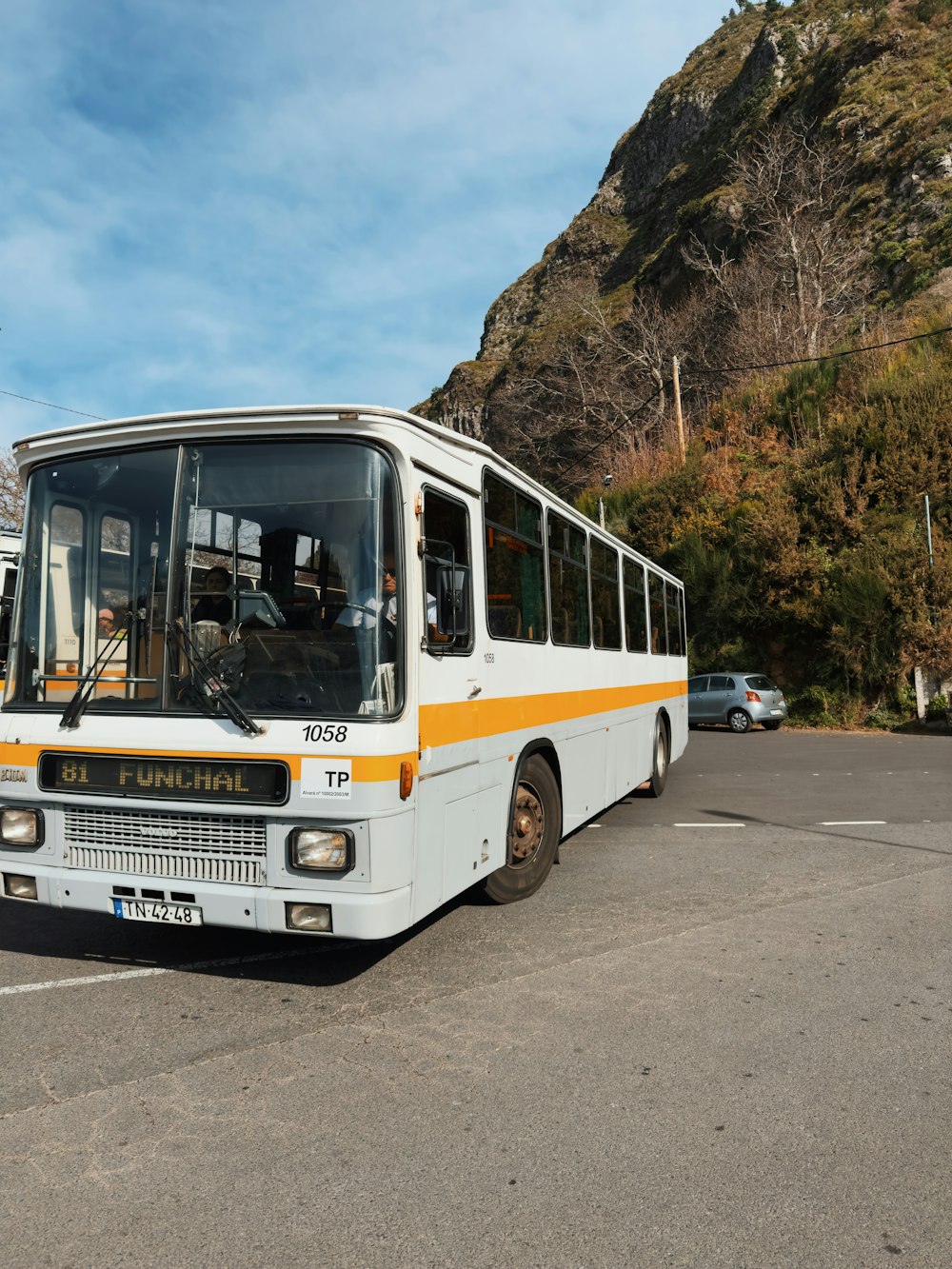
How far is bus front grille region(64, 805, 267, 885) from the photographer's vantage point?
4.55 m

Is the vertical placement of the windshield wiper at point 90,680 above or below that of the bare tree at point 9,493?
below

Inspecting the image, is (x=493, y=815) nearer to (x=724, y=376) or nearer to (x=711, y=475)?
(x=711, y=475)

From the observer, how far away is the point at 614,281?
81.1m

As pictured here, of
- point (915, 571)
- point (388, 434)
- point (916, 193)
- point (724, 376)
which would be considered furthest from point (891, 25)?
point (388, 434)

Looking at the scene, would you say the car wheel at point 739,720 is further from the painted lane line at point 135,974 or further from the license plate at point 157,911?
the license plate at point 157,911

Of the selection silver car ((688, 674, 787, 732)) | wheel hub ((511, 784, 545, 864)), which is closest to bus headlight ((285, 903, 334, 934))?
wheel hub ((511, 784, 545, 864))

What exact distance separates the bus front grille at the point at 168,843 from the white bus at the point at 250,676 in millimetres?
10

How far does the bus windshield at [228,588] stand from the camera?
4695 mm

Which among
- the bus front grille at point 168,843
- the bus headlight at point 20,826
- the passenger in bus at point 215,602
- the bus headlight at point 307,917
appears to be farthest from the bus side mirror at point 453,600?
the bus headlight at point 20,826

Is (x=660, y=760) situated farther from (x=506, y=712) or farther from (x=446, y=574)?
(x=446, y=574)

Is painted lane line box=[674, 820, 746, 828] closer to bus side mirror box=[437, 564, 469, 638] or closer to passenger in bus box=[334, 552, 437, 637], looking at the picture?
bus side mirror box=[437, 564, 469, 638]

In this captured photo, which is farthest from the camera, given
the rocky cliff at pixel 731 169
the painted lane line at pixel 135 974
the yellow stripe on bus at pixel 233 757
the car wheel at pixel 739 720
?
the rocky cliff at pixel 731 169

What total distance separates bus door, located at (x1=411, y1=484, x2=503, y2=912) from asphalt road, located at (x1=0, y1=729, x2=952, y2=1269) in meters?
0.65

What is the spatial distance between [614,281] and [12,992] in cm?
8358
